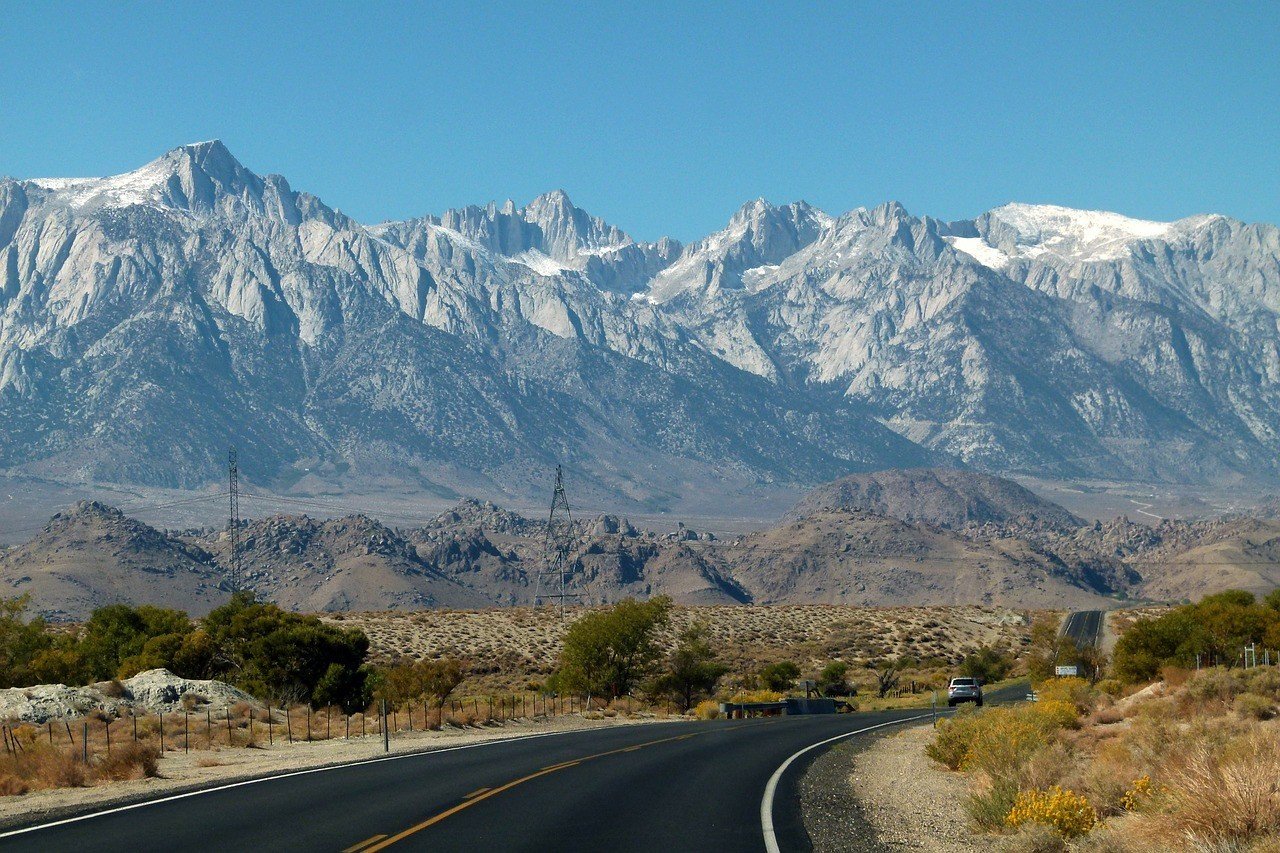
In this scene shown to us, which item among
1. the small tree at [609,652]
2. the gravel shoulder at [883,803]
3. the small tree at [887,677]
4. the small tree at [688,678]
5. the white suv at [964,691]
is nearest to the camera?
the gravel shoulder at [883,803]

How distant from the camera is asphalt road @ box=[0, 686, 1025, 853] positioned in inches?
779

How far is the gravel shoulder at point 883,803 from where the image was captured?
2112 centimetres

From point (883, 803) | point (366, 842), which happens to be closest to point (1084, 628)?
Answer: point (883, 803)

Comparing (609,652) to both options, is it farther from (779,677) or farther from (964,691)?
(964,691)

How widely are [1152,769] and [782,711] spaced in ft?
136

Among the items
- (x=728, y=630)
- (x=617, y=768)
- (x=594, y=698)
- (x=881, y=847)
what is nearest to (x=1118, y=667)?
(x=594, y=698)

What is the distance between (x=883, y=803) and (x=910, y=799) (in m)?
1.03

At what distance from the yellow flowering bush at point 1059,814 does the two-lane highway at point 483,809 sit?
3119mm

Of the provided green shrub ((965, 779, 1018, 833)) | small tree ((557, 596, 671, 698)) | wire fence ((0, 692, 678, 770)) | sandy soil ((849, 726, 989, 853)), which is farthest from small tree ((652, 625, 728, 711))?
green shrub ((965, 779, 1018, 833))

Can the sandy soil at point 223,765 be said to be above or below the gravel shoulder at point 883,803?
above

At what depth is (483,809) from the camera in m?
23.1

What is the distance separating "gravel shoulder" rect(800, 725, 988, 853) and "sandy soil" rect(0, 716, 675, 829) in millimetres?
10982

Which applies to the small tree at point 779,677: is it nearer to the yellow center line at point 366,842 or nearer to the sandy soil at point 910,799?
the sandy soil at point 910,799

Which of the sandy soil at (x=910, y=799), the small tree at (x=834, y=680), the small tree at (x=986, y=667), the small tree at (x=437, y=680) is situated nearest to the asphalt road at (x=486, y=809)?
the sandy soil at (x=910, y=799)
